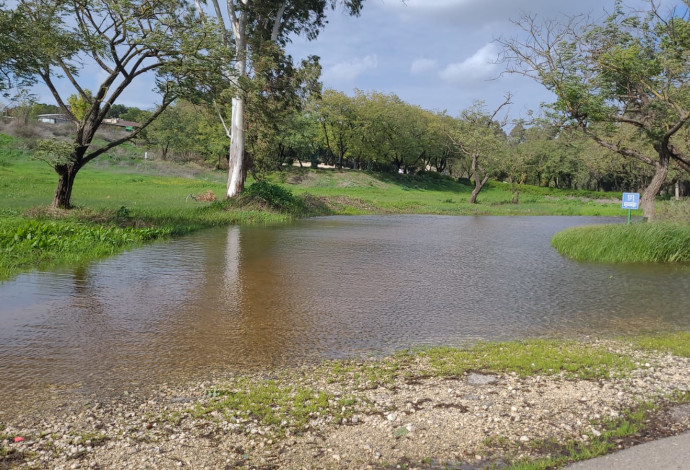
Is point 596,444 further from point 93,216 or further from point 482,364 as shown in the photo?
point 93,216

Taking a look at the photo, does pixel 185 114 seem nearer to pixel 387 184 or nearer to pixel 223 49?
pixel 387 184

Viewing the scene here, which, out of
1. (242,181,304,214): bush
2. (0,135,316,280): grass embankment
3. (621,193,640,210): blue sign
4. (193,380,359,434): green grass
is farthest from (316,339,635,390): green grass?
(242,181,304,214): bush

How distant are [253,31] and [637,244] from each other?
851 inches

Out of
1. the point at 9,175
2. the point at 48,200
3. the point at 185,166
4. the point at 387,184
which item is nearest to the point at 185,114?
the point at 185,166

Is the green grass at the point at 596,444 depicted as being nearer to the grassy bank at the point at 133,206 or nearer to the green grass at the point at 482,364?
the green grass at the point at 482,364

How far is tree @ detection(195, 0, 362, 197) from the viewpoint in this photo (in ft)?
83.9

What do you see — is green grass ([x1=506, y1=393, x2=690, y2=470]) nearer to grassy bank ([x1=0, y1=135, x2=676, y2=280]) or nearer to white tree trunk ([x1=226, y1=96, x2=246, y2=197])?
grassy bank ([x1=0, y1=135, x2=676, y2=280])

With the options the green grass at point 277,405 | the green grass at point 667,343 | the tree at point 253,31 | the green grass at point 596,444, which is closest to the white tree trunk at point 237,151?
the tree at point 253,31

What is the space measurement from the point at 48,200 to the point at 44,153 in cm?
925

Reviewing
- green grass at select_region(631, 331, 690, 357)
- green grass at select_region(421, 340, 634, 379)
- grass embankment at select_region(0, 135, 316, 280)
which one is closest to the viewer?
green grass at select_region(421, 340, 634, 379)

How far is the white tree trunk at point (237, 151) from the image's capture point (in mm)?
26516

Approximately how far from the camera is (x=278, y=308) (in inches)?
338

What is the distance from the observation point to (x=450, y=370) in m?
5.50

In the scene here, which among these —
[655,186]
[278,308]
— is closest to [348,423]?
[278,308]
